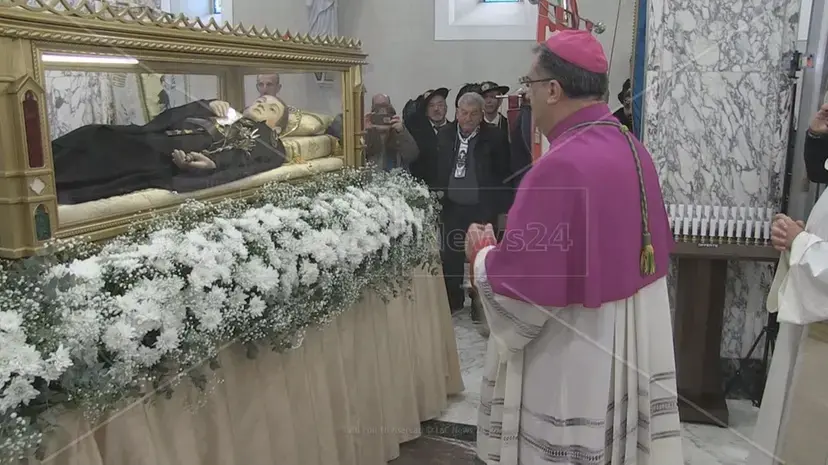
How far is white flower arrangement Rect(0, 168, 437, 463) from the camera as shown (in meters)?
1.68

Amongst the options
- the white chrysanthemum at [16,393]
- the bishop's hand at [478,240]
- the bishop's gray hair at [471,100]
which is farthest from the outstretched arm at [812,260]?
the bishop's gray hair at [471,100]

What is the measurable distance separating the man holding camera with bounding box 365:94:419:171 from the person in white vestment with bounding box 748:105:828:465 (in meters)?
2.53

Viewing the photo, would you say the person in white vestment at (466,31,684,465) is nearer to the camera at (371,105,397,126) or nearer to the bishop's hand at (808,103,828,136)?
the bishop's hand at (808,103,828,136)

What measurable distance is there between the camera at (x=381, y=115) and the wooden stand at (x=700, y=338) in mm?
2125

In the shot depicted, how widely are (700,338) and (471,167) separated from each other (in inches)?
82.6

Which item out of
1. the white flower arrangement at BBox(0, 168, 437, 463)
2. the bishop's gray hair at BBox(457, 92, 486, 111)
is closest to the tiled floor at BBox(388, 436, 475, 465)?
the white flower arrangement at BBox(0, 168, 437, 463)

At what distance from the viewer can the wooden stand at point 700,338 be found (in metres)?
4.00

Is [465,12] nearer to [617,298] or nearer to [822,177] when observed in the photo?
[822,177]

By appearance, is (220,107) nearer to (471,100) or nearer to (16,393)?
(16,393)

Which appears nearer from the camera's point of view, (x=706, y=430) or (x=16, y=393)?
(x=16, y=393)

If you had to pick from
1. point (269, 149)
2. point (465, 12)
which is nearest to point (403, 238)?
point (269, 149)

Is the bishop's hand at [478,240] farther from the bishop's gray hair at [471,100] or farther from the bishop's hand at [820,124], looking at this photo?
the bishop's gray hair at [471,100]

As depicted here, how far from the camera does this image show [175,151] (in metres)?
2.75

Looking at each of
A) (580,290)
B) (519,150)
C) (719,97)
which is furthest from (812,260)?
(519,150)
